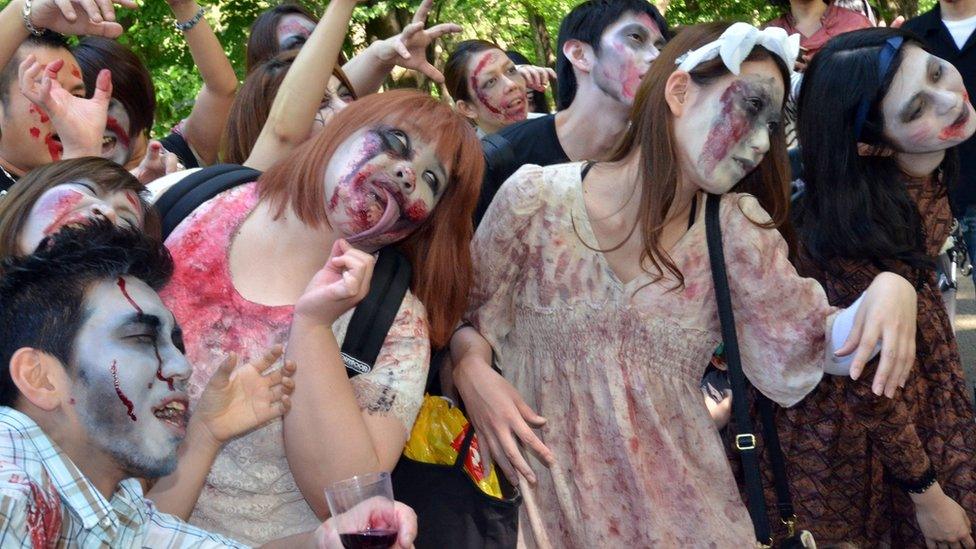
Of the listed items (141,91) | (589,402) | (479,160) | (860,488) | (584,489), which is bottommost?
(860,488)

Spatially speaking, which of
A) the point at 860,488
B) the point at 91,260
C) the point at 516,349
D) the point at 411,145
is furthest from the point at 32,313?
the point at 860,488

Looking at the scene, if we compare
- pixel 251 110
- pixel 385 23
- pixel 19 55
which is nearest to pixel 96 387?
pixel 19 55

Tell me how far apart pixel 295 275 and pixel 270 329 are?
166 mm

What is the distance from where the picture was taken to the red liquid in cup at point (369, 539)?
2461 mm

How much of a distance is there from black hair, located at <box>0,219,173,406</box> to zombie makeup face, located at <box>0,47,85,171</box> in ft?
4.48

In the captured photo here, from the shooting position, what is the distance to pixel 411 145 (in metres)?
3.07

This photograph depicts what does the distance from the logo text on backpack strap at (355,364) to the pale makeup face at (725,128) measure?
3.23 feet

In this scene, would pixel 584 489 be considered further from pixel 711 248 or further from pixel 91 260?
pixel 91 260

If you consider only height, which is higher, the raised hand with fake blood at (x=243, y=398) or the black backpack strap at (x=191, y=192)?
the black backpack strap at (x=191, y=192)

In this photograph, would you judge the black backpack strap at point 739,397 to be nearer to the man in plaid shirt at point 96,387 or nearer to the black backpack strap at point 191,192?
the man in plaid shirt at point 96,387

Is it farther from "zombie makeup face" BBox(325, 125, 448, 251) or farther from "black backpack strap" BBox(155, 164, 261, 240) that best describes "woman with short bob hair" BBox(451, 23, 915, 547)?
"black backpack strap" BBox(155, 164, 261, 240)

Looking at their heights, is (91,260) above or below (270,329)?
above

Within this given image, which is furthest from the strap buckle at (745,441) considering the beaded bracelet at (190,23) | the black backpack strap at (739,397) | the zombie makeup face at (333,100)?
the beaded bracelet at (190,23)

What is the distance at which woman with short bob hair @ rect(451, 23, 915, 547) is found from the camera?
10.3 feet
